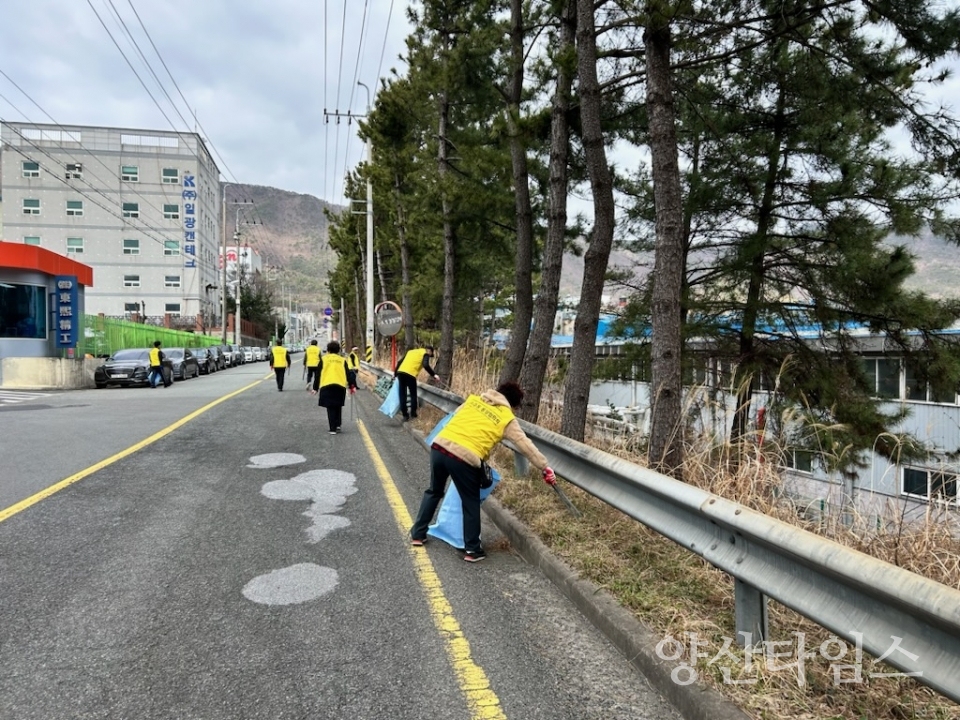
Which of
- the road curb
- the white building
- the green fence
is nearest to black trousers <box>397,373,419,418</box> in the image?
the road curb

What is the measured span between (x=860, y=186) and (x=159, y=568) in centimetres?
1016

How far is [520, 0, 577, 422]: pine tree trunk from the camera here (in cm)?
947

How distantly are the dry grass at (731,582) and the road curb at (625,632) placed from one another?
0.07m

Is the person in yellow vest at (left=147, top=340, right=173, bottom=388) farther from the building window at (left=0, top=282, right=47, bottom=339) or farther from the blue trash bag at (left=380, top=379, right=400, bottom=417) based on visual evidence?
the blue trash bag at (left=380, top=379, right=400, bottom=417)

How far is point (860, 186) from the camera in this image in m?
9.79

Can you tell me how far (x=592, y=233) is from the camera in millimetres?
8148

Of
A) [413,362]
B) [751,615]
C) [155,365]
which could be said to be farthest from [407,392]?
[155,365]

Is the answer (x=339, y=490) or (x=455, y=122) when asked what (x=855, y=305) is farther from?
(x=455, y=122)

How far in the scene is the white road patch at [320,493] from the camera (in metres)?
5.97

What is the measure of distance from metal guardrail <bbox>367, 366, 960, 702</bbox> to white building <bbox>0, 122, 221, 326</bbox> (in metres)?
63.6

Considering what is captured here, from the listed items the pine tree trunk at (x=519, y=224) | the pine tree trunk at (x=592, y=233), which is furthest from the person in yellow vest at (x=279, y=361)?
the pine tree trunk at (x=592, y=233)

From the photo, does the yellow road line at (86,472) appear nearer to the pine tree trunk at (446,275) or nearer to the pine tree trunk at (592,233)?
the pine tree trunk at (592,233)

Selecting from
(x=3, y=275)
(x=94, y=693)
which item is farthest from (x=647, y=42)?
(x=3, y=275)

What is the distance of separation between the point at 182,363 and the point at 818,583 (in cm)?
3004
